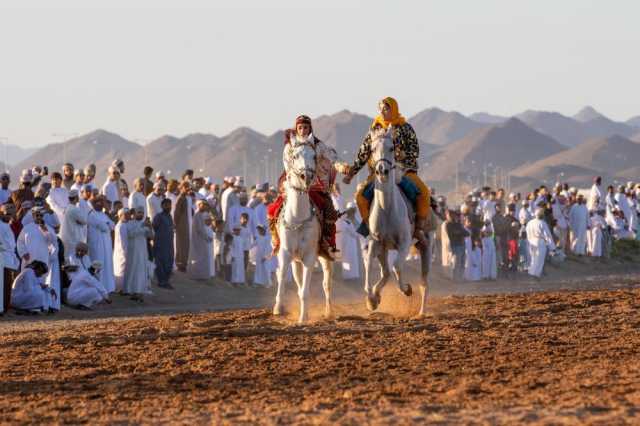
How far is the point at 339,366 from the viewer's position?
13.9 meters

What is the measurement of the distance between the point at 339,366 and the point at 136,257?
11.8 metres

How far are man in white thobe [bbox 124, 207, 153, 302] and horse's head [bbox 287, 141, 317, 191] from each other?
868cm

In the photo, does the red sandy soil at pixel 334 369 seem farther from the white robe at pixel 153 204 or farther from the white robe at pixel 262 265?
the white robe at pixel 262 265

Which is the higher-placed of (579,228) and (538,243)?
(579,228)

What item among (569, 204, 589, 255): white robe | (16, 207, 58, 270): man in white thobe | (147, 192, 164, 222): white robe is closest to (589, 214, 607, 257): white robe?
(569, 204, 589, 255): white robe

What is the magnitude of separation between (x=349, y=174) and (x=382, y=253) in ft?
3.64

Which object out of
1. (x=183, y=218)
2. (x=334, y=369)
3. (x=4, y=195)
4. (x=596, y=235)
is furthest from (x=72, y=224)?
(x=596, y=235)

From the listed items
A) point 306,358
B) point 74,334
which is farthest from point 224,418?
point 74,334

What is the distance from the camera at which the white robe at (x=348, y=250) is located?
105 feet

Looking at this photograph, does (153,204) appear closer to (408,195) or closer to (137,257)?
(137,257)

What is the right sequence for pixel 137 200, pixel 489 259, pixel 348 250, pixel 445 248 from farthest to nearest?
pixel 489 259, pixel 445 248, pixel 348 250, pixel 137 200

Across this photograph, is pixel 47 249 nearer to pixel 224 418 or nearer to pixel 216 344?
pixel 216 344

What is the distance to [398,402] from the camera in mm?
11492

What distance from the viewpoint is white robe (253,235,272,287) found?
1177 inches
